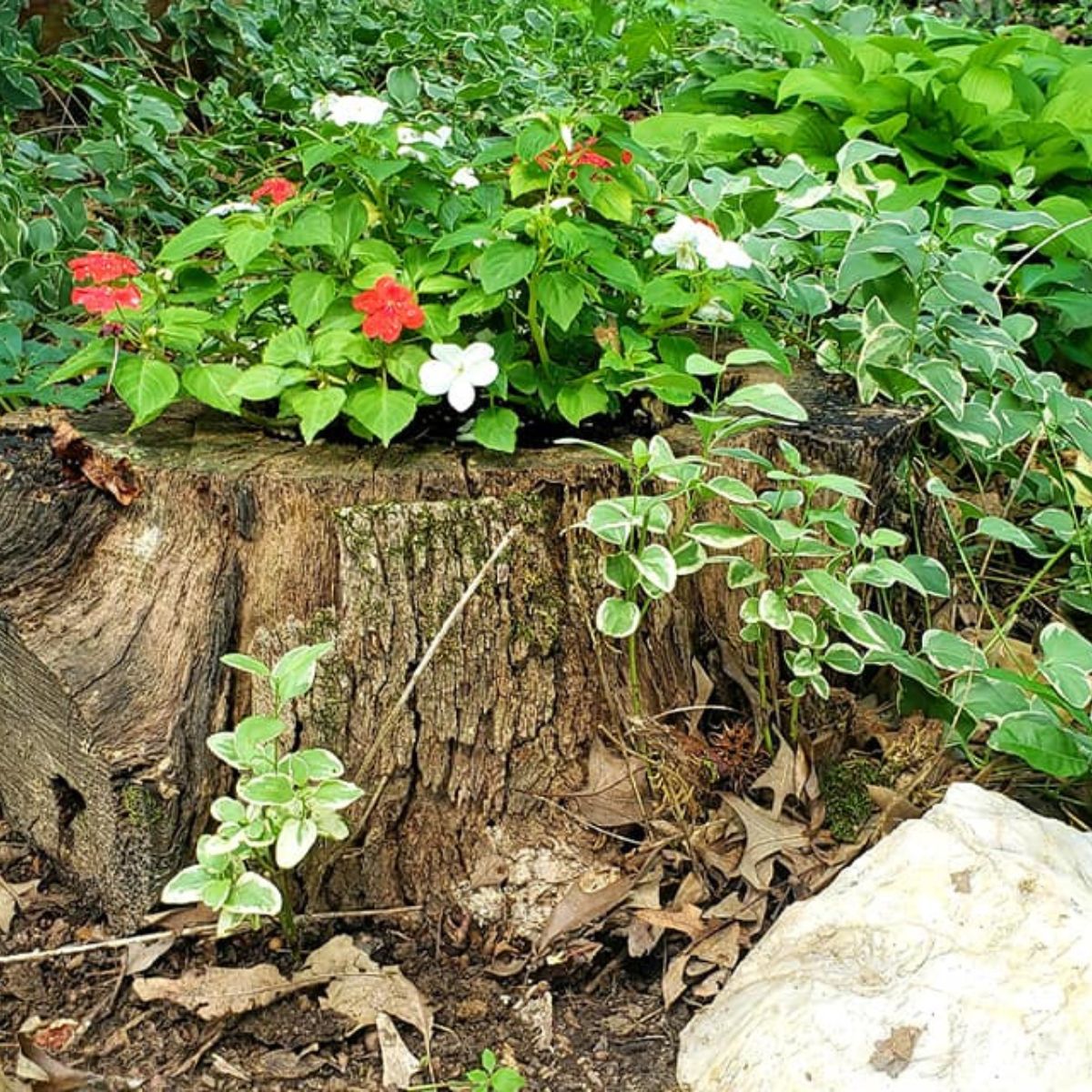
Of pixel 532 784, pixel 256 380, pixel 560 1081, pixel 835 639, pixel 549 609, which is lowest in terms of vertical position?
pixel 560 1081

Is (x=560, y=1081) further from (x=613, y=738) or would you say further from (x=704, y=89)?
(x=704, y=89)

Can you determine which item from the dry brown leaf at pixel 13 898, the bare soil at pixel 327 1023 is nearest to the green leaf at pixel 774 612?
the bare soil at pixel 327 1023

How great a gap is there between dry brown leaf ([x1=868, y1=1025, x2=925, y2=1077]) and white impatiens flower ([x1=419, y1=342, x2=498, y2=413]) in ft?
3.17

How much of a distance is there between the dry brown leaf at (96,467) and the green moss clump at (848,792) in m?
1.16

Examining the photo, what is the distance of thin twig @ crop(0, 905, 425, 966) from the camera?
2.00m

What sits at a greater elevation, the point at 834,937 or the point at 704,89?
the point at 704,89

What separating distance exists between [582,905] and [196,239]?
3.78 feet

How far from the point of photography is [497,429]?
79.1 inches

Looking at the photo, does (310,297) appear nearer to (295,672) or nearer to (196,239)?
(196,239)

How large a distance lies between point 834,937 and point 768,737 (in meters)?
0.44

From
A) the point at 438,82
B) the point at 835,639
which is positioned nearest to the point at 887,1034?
the point at 835,639

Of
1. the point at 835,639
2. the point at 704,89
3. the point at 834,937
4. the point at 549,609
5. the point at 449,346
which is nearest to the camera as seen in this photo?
the point at 834,937

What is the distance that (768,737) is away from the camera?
2.21 meters

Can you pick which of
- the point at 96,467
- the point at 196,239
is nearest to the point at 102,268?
the point at 196,239
